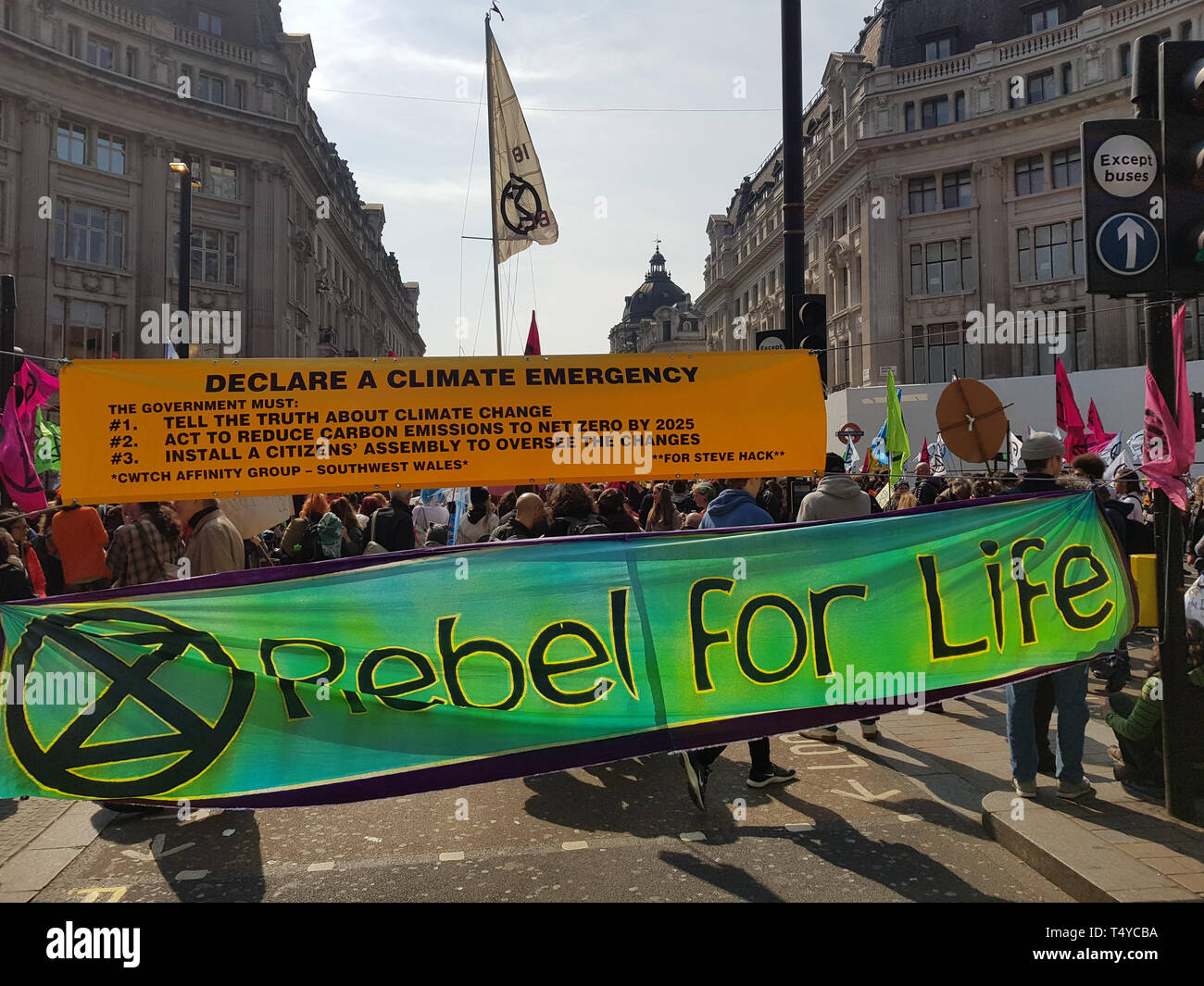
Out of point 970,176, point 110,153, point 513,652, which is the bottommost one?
point 513,652

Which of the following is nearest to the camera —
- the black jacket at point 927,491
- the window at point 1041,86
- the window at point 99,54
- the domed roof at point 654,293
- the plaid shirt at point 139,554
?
the plaid shirt at point 139,554

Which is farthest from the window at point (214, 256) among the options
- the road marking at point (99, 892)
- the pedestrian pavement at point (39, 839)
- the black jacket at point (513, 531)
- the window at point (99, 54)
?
the road marking at point (99, 892)

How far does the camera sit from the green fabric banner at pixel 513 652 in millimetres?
4273

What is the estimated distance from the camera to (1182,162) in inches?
195

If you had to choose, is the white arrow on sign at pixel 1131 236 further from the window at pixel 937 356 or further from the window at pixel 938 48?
the window at pixel 938 48

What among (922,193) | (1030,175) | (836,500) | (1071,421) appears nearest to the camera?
(836,500)

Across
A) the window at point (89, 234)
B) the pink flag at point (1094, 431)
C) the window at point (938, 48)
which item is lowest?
the pink flag at point (1094, 431)

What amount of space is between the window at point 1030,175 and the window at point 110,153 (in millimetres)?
36376

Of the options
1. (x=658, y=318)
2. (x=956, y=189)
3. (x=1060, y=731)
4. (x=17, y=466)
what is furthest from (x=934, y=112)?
(x=658, y=318)

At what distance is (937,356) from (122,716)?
43.2 metres

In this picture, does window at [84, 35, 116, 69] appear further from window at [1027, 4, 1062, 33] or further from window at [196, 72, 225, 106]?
window at [1027, 4, 1062, 33]

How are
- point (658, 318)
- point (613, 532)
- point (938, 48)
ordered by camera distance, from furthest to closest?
point (658, 318)
point (938, 48)
point (613, 532)

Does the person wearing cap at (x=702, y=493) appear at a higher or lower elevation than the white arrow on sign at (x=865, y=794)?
higher

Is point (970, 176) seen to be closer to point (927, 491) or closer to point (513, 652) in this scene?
point (927, 491)
